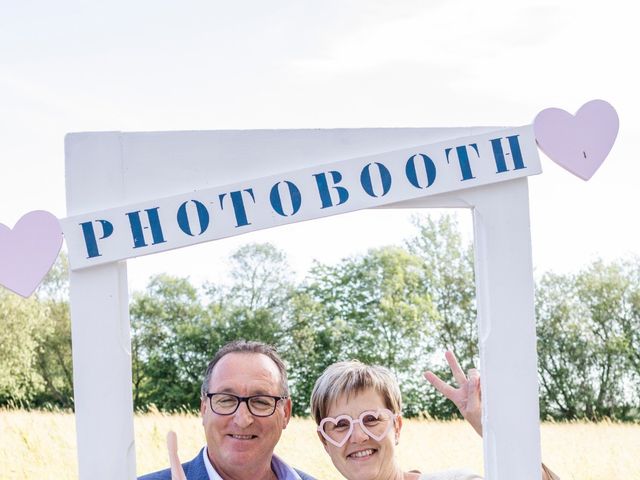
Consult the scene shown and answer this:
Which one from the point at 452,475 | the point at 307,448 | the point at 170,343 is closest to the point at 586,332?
the point at 170,343

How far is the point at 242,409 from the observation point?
283cm

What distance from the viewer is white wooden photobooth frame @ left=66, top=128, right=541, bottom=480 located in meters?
2.45

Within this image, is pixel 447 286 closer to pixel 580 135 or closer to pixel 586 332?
pixel 586 332

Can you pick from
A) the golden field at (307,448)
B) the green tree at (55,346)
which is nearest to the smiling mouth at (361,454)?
the golden field at (307,448)

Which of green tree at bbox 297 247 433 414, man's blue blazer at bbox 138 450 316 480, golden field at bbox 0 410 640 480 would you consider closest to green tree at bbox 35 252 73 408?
green tree at bbox 297 247 433 414

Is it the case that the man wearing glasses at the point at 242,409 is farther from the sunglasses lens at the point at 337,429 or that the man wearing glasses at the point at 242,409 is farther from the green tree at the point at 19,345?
the green tree at the point at 19,345

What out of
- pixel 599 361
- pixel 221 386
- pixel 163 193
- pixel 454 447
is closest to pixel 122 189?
pixel 163 193

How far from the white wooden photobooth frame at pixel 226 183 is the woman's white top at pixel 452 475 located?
331 millimetres

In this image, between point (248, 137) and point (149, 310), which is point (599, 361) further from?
point (248, 137)

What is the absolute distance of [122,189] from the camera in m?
2.51

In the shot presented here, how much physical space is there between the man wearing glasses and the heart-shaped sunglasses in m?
0.20

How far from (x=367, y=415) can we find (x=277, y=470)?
0.48m

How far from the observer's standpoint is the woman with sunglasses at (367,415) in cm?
274

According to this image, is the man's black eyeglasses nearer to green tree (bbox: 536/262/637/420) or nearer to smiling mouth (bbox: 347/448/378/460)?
smiling mouth (bbox: 347/448/378/460)
